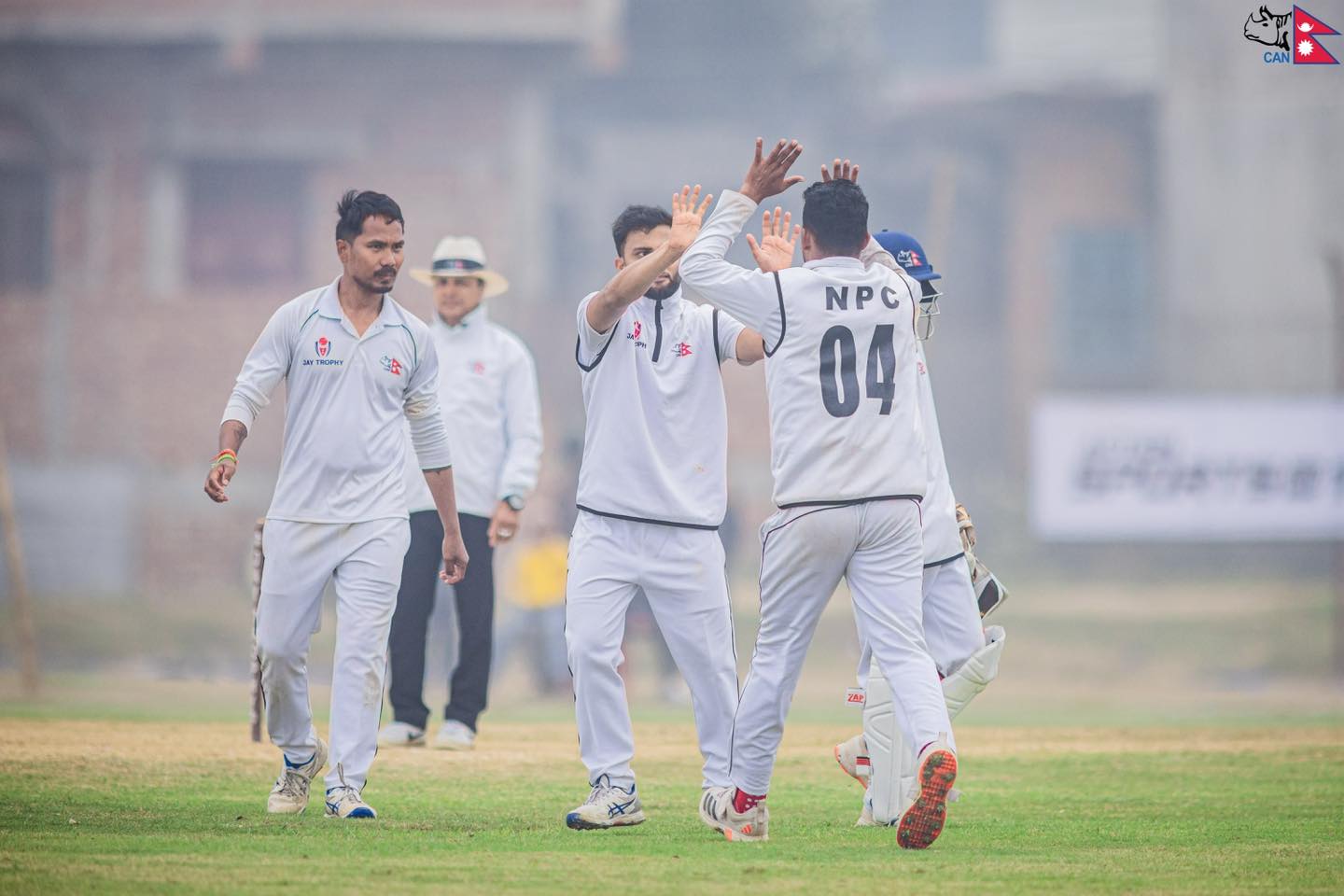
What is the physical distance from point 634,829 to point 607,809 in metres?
0.15

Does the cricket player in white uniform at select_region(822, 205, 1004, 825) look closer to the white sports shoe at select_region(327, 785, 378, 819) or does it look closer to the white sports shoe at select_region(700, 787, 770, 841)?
the white sports shoe at select_region(700, 787, 770, 841)

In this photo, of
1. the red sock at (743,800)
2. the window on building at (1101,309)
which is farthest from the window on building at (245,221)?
the red sock at (743,800)

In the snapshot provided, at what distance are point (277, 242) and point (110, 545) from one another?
5509 mm

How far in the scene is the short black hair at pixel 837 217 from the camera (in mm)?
6777

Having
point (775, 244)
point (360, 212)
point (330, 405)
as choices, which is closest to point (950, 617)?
point (775, 244)

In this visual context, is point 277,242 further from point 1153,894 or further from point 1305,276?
point 1153,894

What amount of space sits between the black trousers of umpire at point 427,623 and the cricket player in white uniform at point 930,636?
106 inches

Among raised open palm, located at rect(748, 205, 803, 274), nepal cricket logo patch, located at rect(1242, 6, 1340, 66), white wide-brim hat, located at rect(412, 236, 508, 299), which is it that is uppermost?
nepal cricket logo patch, located at rect(1242, 6, 1340, 66)

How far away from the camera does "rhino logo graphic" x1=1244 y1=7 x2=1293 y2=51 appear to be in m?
27.2

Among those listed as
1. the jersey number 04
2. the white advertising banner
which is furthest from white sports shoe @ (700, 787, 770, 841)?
the white advertising banner

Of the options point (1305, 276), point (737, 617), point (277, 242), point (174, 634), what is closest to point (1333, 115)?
point (1305, 276)

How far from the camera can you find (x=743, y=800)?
22.4 ft

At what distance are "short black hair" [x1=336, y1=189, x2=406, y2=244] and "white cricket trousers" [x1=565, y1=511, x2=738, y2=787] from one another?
1528 millimetres

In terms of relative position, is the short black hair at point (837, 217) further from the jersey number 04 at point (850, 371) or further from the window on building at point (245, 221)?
the window on building at point (245, 221)
